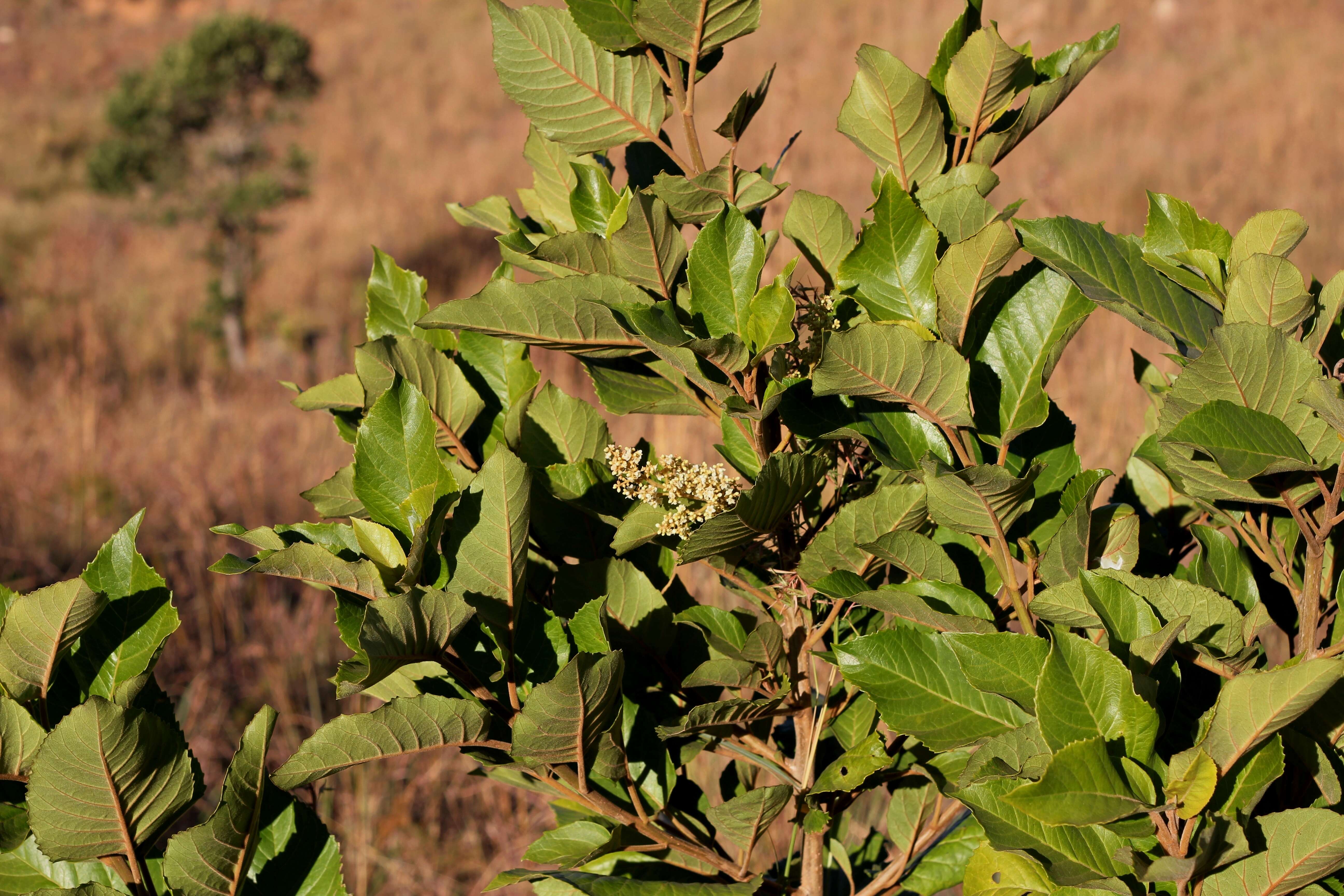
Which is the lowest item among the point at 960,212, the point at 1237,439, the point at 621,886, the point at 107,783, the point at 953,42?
the point at 621,886

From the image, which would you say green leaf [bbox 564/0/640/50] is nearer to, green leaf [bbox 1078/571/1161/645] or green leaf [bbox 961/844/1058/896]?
green leaf [bbox 1078/571/1161/645]

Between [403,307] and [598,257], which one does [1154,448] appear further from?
[403,307]

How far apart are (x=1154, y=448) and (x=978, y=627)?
0.19 m

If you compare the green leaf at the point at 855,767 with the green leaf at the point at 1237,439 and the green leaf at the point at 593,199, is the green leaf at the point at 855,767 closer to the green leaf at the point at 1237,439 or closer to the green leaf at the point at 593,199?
the green leaf at the point at 1237,439

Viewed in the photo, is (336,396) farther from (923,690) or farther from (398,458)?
(923,690)

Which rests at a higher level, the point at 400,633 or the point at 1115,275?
the point at 1115,275

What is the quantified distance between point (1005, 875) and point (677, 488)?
0.31 meters

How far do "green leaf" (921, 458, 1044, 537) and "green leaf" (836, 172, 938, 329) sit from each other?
11cm

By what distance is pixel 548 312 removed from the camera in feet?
1.98

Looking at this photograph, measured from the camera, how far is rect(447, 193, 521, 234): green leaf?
2.47 ft

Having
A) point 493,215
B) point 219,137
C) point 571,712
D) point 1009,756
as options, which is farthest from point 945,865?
point 219,137

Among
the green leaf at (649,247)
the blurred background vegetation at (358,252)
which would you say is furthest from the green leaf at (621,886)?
the blurred background vegetation at (358,252)

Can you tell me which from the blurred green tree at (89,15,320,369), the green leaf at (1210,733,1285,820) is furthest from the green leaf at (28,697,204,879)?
the blurred green tree at (89,15,320,369)

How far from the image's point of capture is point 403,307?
79 centimetres
